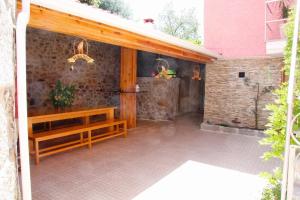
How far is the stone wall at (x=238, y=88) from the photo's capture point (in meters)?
7.35

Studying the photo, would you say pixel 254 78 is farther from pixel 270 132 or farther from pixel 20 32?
pixel 20 32

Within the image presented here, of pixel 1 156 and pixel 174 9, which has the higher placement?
pixel 174 9

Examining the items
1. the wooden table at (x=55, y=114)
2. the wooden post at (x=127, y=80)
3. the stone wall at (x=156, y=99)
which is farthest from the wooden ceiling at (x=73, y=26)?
the stone wall at (x=156, y=99)

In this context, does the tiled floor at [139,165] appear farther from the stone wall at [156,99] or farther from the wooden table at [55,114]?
the stone wall at [156,99]

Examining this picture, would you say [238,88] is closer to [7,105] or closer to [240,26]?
[240,26]

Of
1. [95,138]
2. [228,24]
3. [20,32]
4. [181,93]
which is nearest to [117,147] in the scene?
[95,138]

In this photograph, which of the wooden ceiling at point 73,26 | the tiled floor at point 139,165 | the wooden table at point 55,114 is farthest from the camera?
the wooden table at point 55,114

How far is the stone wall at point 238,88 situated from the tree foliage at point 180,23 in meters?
10.4

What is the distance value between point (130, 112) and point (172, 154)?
3121 millimetres

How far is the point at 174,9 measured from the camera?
61.4ft

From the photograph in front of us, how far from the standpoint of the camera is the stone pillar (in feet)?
2.46

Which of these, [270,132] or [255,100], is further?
[255,100]

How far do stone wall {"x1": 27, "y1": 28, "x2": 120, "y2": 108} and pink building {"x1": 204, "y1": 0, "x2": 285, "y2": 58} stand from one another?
437 cm

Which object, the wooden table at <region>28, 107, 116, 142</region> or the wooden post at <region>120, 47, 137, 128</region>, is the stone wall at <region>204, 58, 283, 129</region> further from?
the wooden table at <region>28, 107, 116, 142</region>
